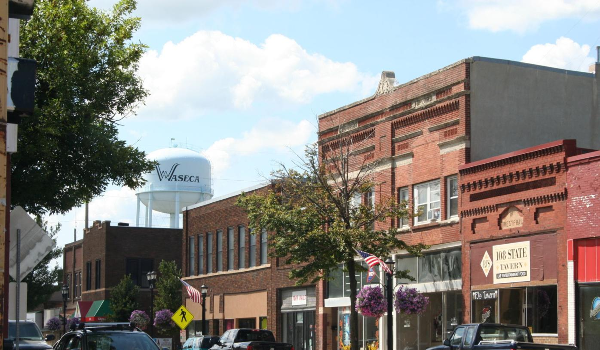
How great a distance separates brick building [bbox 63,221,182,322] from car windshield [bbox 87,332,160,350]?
4726cm

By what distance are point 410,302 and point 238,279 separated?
61.3 feet

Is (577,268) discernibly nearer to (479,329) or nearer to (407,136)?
(479,329)

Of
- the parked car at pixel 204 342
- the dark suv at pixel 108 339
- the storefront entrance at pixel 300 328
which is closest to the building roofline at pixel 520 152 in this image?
the parked car at pixel 204 342

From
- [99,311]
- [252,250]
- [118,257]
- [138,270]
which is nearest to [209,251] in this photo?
[252,250]

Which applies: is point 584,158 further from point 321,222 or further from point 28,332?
point 28,332

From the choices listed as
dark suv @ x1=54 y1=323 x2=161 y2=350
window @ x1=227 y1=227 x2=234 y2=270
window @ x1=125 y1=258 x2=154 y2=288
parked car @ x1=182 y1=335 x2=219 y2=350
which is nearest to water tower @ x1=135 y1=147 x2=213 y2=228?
window @ x1=125 y1=258 x2=154 y2=288

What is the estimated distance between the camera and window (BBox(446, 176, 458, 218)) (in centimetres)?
3027

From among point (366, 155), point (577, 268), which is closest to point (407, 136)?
point (366, 155)

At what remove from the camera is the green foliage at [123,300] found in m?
59.8

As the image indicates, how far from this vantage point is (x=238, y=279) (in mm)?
47062

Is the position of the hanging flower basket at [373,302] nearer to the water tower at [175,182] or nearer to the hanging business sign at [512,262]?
the hanging business sign at [512,262]

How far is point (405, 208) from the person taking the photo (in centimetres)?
3098

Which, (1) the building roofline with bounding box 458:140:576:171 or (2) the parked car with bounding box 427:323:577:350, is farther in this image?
(1) the building roofline with bounding box 458:140:576:171

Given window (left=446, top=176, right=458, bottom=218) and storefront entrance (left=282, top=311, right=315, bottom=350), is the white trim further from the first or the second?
window (left=446, top=176, right=458, bottom=218)
